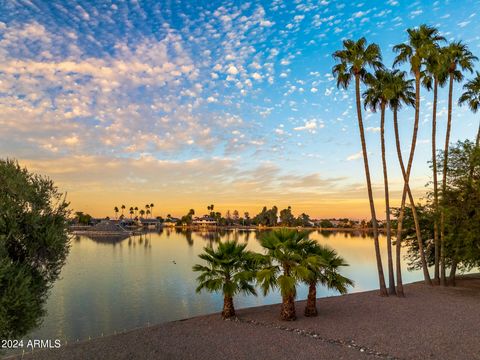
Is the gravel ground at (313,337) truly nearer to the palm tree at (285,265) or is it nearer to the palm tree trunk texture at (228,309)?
the palm tree trunk texture at (228,309)

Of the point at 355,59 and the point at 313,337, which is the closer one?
the point at 313,337

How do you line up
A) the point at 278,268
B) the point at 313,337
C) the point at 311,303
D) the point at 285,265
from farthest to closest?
the point at 311,303, the point at 278,268, the point at 285,265, the point at 313,337

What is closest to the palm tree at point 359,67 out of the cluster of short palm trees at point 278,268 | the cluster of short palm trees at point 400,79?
the cluster of short palm trees at point 400,79

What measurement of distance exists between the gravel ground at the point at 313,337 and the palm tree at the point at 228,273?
1.13m

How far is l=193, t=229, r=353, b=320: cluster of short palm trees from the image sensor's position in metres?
14.4

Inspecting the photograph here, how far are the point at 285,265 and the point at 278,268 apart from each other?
0.44 metres

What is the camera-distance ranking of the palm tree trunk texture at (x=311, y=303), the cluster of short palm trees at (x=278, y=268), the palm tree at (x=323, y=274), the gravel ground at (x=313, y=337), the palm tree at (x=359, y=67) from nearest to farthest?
the gravel ground at (x=313, y=337) < the cluster of short palm trees at (x=278, y=268) < the palm tree at (x=323, y=274) < the palm tree trunk texture at (x=311, y=303) < the palm tree at (x=359, y=67)

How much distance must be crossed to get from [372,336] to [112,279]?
33.6m

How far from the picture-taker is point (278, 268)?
1519 centimetres

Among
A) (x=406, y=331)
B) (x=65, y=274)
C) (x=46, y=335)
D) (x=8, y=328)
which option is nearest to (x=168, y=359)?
(x=8, y=328)

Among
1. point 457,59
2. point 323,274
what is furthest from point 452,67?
point 323,274

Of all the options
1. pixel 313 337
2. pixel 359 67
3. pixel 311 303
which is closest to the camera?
pixel 313 337

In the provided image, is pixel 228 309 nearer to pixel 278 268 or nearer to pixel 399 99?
pixel 278 268

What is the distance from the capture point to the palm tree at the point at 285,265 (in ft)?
46.5
